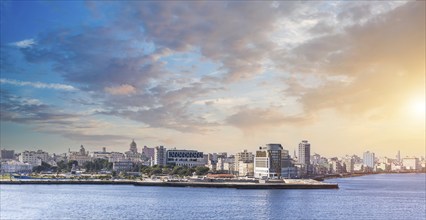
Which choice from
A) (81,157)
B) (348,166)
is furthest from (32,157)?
(348,166)

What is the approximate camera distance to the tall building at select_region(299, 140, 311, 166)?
488 feet

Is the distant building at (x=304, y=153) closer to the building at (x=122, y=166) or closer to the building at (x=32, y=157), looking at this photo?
the building at (x=122, y=166)

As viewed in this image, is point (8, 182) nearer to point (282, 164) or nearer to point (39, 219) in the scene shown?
point (282, 164)

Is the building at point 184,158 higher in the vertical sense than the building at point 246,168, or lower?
higher

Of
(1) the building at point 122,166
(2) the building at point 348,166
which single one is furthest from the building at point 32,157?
(2) the building at point 348,166

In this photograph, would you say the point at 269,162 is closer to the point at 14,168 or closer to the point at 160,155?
the point at 160,155

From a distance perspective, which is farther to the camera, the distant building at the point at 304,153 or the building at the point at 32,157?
the building at the point at 32,157

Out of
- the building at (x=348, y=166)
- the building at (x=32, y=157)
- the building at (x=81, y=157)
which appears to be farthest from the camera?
the building at (x=348, y=166)

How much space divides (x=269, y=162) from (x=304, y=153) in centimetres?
6482

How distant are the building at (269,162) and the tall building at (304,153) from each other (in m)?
59.0

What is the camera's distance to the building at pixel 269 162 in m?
88.5

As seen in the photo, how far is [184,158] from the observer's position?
122750 mm

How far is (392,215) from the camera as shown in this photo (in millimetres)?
37031

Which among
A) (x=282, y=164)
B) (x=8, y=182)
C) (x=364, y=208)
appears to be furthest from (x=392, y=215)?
(x=8, y=182)
